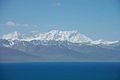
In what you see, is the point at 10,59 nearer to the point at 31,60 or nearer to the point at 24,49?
the point at 31,60

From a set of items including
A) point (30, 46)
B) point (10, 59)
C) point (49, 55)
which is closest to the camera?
point (10, 59)

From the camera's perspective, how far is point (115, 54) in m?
162

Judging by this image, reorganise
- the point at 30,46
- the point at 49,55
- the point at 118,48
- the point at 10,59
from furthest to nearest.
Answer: the point at 118,48, the point at 30,46, the point at 49,55, the point at 10,59

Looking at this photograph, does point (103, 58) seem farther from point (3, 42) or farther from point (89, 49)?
point (3, 42)

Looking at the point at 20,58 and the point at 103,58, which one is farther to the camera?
the point at 103,58

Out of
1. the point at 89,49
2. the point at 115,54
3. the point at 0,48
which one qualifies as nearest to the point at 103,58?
the point at 115,54

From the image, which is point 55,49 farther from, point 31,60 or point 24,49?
point 31,60

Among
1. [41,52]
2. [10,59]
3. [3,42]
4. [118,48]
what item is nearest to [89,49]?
[118,48]

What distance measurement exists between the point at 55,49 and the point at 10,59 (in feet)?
109

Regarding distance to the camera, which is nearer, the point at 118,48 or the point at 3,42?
the point at 3,42

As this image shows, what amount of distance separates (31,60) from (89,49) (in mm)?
39934

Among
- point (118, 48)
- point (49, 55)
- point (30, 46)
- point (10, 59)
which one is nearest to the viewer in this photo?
point (10, 59)

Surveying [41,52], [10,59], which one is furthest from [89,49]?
[10,59]

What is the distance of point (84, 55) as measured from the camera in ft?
522
